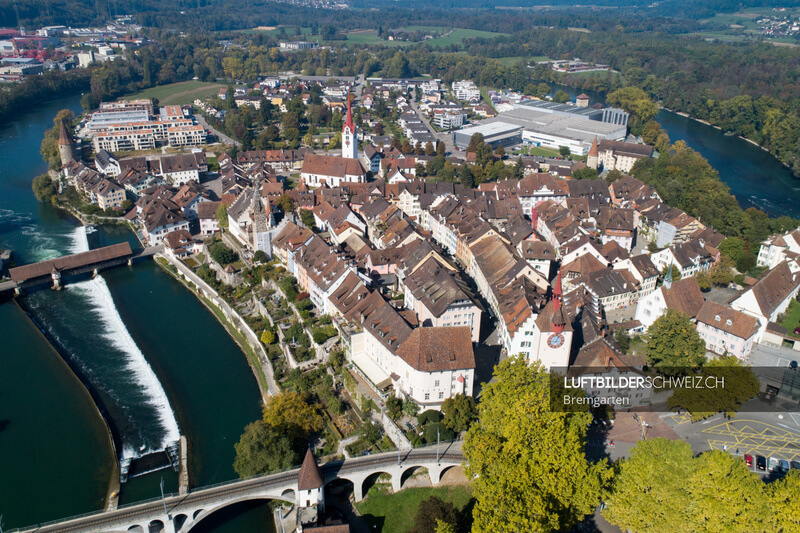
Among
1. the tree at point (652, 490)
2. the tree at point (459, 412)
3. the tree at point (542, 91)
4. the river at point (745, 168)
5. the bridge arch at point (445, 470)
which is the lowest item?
the river at point (745, 168)

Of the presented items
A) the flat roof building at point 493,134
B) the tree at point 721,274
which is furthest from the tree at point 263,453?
the flat roof building at point 493,134

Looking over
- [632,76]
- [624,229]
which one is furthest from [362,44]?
Answer: [624,229]

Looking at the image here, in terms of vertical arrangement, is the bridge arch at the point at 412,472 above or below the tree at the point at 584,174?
below

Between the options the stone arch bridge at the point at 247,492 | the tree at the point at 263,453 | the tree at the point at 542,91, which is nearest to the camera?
the stone arch bridge at the point at 247,492

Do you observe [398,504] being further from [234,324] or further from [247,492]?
[234,324]

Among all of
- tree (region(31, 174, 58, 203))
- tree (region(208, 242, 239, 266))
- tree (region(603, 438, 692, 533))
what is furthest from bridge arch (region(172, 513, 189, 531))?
tree (region(31, 174, 58, 203))

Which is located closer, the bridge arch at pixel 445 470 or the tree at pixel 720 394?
the bridge arch at pixel 445 470

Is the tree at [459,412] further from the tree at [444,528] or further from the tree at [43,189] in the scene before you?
the tree at [43,189]
